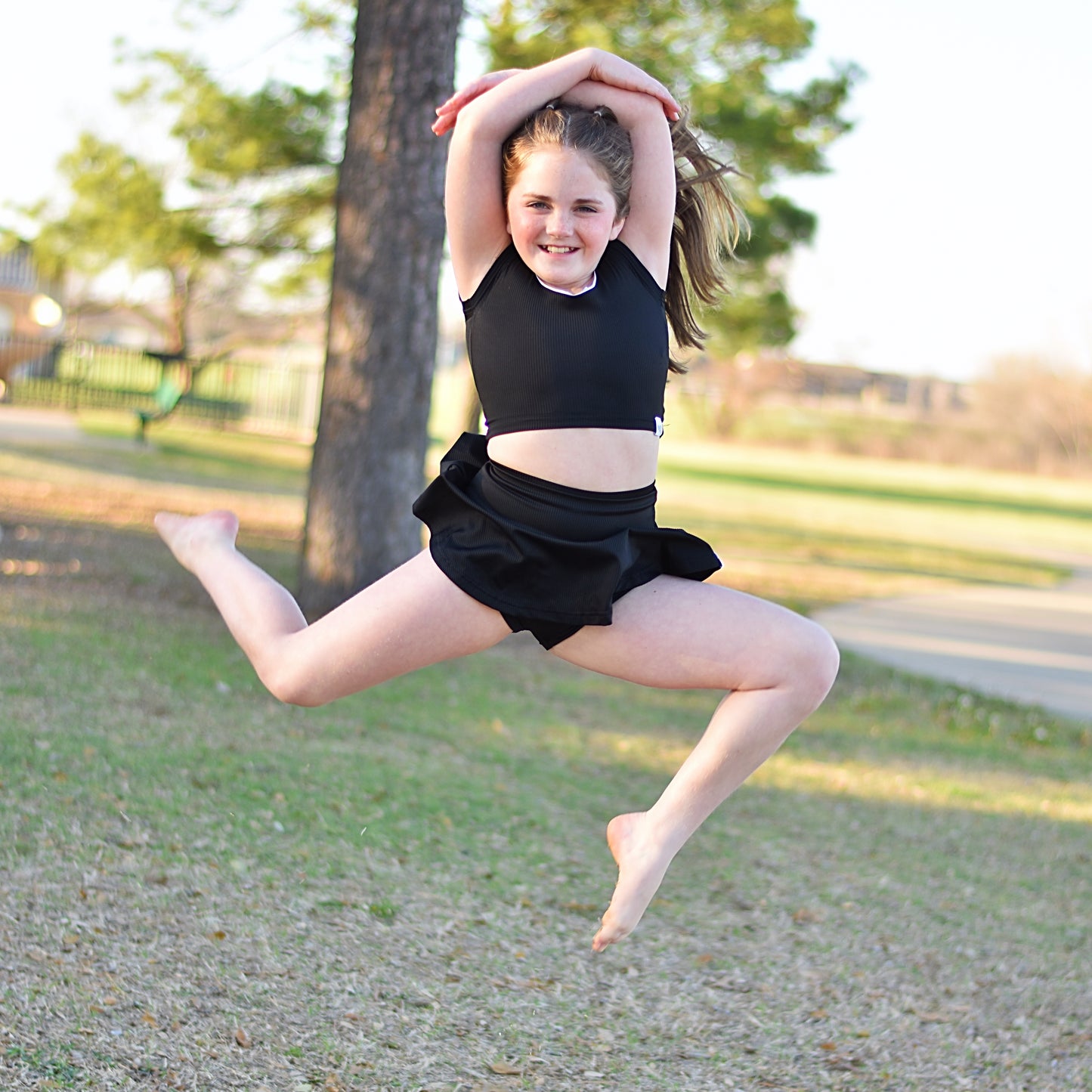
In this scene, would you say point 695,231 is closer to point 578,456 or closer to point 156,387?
point 578,456

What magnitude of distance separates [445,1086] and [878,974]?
5.35ft

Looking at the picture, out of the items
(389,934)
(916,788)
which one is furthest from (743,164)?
(389,934)

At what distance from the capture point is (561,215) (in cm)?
280

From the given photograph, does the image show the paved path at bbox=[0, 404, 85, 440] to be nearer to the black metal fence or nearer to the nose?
the black metal fence

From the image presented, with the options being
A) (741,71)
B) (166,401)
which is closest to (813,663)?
(741,71)

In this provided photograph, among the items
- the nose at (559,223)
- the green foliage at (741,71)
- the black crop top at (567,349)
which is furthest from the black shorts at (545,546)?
the green foliage at (741,71)

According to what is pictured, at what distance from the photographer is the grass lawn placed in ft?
10.6

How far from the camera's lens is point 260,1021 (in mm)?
3164

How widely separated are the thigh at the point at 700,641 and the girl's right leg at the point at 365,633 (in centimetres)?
23

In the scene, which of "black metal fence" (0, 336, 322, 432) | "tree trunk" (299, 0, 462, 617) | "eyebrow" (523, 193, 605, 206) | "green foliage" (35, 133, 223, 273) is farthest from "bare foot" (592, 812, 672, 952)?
"black metal fence" (0, 336, 322, 432)

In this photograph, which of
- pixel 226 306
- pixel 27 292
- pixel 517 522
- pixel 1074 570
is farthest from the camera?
pixel 27 292

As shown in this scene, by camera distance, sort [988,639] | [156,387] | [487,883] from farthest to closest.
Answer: [156,387]
[988,639]
[487,883]

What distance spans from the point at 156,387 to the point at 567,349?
27760mm

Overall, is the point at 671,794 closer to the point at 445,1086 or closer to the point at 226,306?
the point at 445,1086
